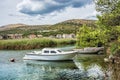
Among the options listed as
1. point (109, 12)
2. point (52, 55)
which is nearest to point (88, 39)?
point (52, 55)

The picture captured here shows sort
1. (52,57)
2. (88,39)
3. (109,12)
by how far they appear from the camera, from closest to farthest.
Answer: (109,12), (52,57), (88,39)

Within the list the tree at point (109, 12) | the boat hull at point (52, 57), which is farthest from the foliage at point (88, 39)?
the tree at point (109, 12)

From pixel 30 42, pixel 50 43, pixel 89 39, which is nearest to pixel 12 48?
pixel 30 42

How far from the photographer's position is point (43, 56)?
52.8 metres

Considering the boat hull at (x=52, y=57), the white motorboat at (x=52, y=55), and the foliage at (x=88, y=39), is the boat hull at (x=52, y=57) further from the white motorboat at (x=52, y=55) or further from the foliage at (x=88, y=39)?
the foliage at (x=88, y=39)

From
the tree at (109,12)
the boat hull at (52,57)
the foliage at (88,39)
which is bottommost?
the boat hull at (52,57)

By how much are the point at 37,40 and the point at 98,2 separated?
175 ft

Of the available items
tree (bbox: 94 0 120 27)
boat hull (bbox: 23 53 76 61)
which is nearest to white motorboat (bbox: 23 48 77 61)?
boat hull (bbox: 23 53 76 61)

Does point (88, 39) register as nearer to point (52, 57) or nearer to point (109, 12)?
point (52, 57)

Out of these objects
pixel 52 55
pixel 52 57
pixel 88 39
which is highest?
pixel 88 39

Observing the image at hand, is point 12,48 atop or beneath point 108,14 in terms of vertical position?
beneath

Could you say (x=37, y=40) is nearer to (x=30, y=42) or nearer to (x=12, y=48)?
(x=30, y=42)

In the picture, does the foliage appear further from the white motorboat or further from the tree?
the tree

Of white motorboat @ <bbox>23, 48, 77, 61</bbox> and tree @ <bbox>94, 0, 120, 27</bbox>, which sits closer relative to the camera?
tree @ <bbox>94, 0, 120, 27</bbox>
